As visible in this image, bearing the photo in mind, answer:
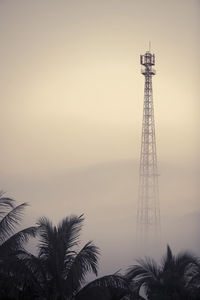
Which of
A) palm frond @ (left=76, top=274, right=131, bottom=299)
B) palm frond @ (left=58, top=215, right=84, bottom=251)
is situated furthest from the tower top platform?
palm frond @ (left=76, top=274, right=131, bottom=299)

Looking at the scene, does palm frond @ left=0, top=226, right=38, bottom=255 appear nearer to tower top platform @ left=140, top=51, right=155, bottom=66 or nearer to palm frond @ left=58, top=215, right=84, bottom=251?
palm frond @ left=58, top=215, right=84, bottom=251

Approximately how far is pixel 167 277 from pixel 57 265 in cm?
133

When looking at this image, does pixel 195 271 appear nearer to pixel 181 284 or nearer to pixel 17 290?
pixel 181 284

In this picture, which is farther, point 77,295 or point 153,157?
point 153,157

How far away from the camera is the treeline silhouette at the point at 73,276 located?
5.41 meters

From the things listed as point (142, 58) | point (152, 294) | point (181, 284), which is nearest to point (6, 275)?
point (152, 294)

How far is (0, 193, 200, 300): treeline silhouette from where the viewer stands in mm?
5410

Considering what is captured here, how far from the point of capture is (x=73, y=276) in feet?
17.7

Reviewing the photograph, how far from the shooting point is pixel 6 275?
18.0ft

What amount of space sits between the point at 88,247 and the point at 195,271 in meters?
1.40

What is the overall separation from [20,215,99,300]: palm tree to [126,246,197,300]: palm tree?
599mm

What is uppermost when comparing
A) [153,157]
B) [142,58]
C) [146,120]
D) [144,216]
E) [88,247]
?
[142,58]

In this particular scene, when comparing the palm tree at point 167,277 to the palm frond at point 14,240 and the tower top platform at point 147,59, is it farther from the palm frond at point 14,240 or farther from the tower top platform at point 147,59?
the tower top platform at point 147,59

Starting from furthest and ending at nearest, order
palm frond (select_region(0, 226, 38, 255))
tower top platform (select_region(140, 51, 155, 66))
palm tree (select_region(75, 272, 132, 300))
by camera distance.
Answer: tower top platform (select_region(140, 51, 155, 66)) < palm frond (select_region(0, 226, 38, 255)) < palm tree (select_region(75, 272, 132, 300))
